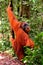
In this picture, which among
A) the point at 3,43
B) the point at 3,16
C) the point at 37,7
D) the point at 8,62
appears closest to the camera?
the point at 8,62

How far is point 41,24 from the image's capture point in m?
5.82

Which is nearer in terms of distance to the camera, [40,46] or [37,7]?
[40,46]

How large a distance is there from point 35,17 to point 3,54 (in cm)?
134

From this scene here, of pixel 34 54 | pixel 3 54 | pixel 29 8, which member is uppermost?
pixel 29 8

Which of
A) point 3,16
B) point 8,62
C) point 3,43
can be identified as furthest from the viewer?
point 3,16

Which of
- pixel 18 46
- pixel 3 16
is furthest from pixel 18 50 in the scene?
pixel 3 16

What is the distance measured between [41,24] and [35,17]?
13.0 inches

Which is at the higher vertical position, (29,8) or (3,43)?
(29,8)

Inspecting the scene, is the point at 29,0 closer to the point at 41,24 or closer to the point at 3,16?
the point at 41,24

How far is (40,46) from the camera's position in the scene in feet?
12.0

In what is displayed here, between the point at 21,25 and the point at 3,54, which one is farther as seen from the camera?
the point at 3,54

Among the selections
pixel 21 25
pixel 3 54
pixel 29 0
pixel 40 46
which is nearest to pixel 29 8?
pixel 29 0

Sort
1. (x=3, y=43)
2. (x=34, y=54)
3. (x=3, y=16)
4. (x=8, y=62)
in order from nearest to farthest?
(x=34, y=54) → (x=8, y=62) → (x=3, y=43) → (x=3, y=16)

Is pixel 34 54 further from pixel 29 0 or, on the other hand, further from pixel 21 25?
pixel 29 0
